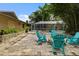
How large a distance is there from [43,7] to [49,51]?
1.46 meters

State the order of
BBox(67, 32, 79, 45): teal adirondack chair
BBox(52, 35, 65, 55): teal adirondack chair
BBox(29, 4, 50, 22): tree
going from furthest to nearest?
BBox(67, 32, 79, 45): teal adirondack chair, BBox(29, 4, 50, 22): tree, BBox(52, 35, 65, 55): teal adirondack chair

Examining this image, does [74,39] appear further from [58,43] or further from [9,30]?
[9,30]

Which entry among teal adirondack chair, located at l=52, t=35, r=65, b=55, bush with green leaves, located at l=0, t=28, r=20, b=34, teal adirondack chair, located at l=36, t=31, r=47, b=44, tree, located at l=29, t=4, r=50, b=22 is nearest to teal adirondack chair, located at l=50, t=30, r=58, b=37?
teal adirondack chair, located at l=52, t=35, r=65, b=55

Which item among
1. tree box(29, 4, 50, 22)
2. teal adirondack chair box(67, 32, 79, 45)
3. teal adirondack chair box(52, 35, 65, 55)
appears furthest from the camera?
teal adirondack chair box(67, 32, 79, 45)

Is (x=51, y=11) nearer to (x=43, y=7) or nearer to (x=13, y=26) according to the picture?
(x=43, y=7)

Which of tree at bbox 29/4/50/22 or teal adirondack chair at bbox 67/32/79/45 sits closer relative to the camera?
tree at bbox 29/4/50/22

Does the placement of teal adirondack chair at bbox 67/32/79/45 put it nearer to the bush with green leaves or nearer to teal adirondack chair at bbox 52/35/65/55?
teal adirondack chair at bbox 52/35/65/55

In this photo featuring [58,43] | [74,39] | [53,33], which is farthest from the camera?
[74,39]

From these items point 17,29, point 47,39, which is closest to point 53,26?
point 47,39

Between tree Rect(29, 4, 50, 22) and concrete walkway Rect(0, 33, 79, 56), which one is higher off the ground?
tree Rect(29, 4, 50, 22)

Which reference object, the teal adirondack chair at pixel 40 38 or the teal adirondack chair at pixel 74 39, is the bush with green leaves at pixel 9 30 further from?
the teal adirondack chair at pixel 74 39

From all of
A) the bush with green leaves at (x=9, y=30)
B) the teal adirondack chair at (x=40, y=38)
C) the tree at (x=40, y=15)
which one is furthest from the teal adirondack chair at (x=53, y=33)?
the bush with green leaves at (x=9, y=30)

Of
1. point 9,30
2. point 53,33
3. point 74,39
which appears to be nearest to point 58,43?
point 53,33

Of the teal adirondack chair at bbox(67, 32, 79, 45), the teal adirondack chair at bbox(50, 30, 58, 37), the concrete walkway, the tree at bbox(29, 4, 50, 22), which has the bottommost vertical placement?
the concrete walkway
